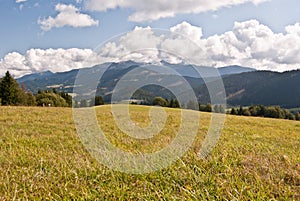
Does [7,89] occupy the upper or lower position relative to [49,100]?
upper

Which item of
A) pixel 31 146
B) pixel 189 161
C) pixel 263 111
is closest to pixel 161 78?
pixel 189 161

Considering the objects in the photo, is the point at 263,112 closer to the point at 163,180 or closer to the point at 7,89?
the point at 7,89

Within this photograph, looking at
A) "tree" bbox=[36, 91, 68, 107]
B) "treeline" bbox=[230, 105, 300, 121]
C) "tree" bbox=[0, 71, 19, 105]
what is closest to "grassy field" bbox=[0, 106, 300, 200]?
"tree" bbox=[0, 71, 19, 105]

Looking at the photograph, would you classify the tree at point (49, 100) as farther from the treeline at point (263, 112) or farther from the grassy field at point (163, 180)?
the grassy field at point (163, 180)

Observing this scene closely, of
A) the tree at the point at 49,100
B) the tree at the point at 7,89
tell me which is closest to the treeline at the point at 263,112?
the tree at the point at 49,100

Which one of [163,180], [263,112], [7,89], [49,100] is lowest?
[263,112]

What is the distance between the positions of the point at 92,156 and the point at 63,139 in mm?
3661

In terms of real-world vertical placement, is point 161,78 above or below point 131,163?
above

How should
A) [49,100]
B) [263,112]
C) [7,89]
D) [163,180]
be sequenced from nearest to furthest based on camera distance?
[163,180]
[7,89]
[49,100]
[263,112]

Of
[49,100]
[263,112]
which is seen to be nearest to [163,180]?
[49,100]

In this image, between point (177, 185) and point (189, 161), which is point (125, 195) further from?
point (189, 161)

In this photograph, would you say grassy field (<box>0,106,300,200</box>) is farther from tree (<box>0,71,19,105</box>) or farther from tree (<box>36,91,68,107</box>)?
tree (<box>36,91,68,107</box>)

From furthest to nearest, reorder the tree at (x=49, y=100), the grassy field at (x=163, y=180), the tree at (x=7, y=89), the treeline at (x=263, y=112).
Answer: the tree at (x=49, y=100) < the treeline at (x=263, y=112) < the tree at (x=7, y=89) < the grassy field at (x=163, y=180)

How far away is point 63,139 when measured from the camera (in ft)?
33.6
